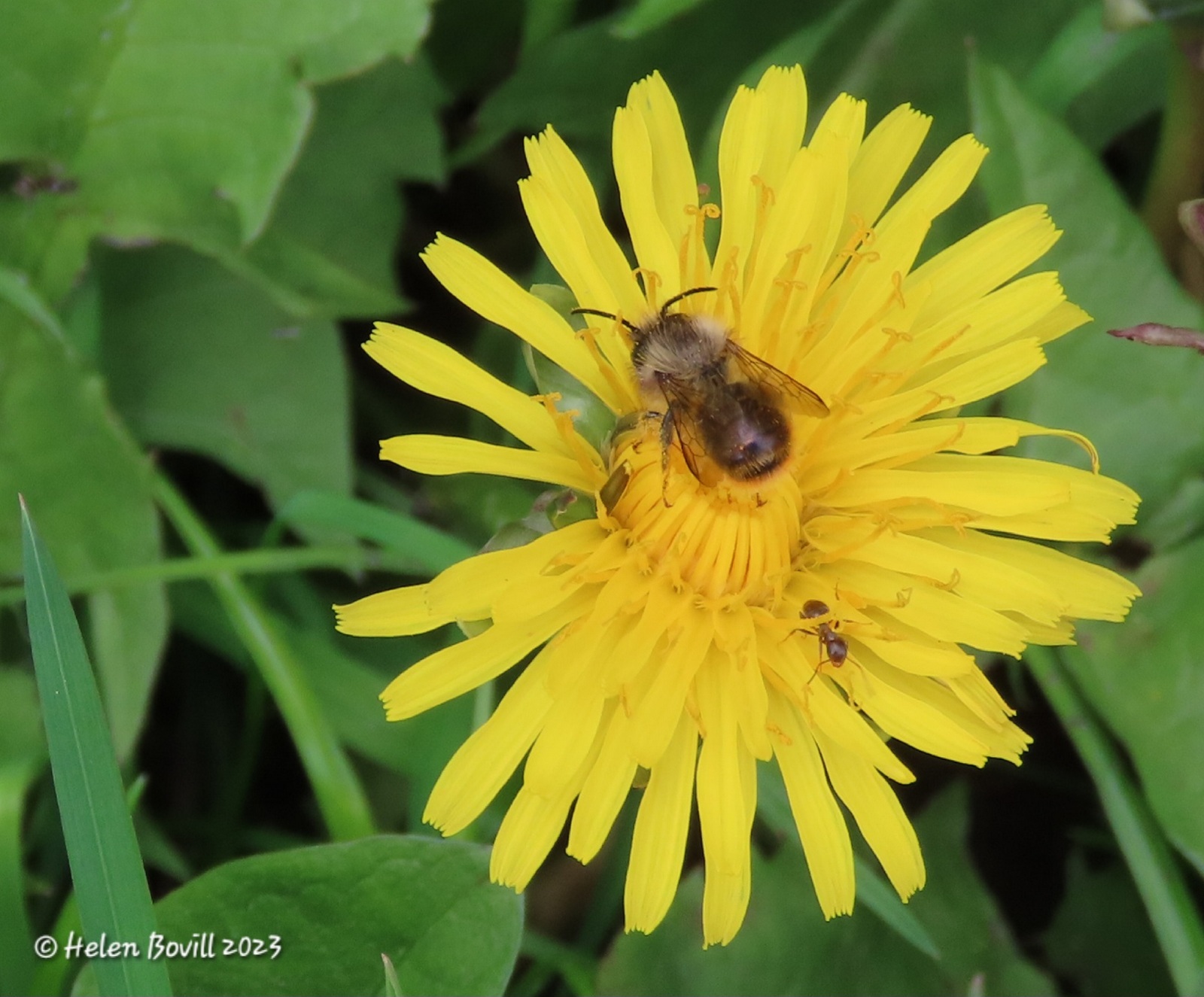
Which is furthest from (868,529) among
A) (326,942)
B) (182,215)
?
(182,215)

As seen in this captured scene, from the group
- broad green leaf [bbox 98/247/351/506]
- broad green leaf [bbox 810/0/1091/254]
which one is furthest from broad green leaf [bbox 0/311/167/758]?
broad green leaf [bbox 810/0/1091/254]

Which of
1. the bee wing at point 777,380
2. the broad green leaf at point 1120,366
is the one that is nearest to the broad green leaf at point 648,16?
the bee wing at point 777,380

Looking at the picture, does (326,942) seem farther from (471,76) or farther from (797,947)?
(471,76)

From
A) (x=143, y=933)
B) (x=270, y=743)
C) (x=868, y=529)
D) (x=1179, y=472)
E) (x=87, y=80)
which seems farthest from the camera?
(x=270, y=743)

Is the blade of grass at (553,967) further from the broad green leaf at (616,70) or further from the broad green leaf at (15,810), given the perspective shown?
the broad green leaf at (616,70)

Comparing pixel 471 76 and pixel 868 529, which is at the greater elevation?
pixel 471 76

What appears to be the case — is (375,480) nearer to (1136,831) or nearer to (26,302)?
(26,302)

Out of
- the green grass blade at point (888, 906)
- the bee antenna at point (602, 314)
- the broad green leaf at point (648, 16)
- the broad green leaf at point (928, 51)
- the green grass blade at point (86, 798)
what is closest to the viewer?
the green grass blade at point (86, 798)
